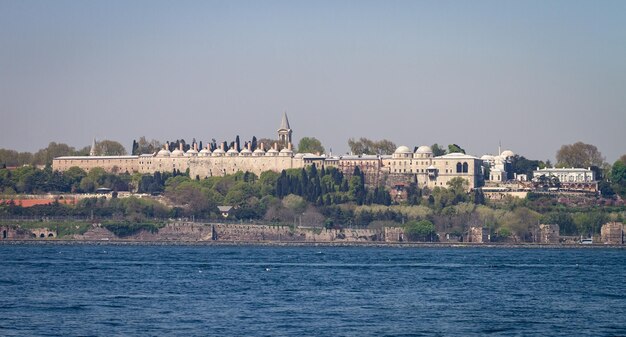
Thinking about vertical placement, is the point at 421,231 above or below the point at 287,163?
below

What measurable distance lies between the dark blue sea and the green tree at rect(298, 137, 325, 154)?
78.1 meters

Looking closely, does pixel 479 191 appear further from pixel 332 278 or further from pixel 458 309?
pixel 458 309

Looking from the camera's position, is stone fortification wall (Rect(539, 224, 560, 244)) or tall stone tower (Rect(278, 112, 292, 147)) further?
tall stone tower (Rect(278, 112, 292, 147))

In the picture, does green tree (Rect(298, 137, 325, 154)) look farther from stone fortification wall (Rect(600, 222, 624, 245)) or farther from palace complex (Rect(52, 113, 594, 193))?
stone fortification wall (Rect(600, 222, 624, 245))

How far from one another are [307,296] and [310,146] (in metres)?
109

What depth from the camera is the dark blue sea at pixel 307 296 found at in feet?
130

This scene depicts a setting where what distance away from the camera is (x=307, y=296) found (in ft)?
160

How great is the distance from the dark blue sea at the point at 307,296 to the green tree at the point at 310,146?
256 feet

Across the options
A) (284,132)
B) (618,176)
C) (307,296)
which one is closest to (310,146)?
(284,132)

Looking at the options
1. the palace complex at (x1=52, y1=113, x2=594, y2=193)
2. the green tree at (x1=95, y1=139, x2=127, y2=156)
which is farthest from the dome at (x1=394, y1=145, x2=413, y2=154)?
the green tree at (x1=95, y1=139, x2=127, y2=156)

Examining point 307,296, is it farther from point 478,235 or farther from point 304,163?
point 304,163

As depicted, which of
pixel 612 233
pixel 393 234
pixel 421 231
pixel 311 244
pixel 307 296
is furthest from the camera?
pixel 393 234

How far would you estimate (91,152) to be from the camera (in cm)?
16300

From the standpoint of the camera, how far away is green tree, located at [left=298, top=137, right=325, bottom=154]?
156 meters
